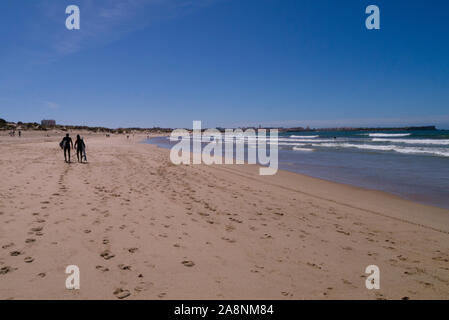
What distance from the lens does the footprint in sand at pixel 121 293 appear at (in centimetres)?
337

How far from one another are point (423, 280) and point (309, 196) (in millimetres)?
5702

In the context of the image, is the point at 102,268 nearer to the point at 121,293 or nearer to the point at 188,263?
the point at 121,293

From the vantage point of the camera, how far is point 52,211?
250 inches

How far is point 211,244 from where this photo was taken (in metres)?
5.13

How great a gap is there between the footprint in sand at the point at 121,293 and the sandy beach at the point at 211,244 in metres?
0.01

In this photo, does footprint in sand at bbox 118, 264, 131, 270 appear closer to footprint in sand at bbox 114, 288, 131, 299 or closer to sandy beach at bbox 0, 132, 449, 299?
sandy beach at bbox 0, 132, 449, 299

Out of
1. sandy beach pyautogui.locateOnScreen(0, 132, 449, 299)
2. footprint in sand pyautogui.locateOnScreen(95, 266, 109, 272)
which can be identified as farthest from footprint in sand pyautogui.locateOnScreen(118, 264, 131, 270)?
footprint in sand pyautogui.locateOnScreen(95, 266, 109, 272)

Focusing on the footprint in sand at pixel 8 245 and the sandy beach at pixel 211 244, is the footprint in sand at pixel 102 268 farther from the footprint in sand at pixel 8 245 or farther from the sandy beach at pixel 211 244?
the footprint in sand at pixel 8 245

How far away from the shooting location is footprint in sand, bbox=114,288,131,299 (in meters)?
3.37

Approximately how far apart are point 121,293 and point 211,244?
2.04m

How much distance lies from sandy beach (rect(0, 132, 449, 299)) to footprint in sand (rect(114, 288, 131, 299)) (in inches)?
0.5
